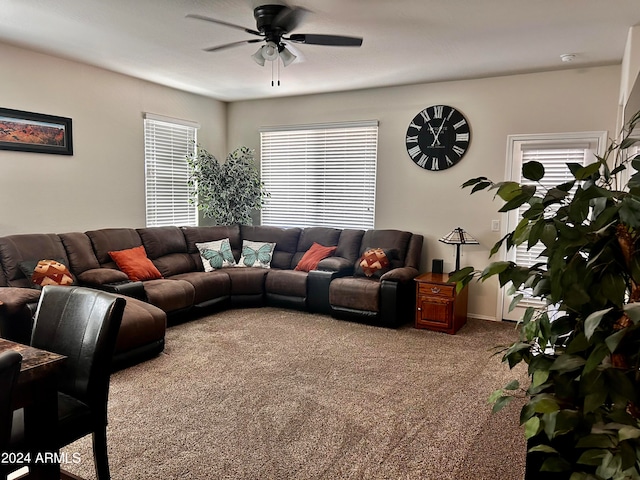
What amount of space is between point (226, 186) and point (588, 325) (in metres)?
5.72

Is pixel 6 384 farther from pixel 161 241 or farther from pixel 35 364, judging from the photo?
pixel 161 241

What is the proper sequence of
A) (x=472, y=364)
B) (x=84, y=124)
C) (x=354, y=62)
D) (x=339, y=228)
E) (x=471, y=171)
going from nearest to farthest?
(x=472, y=364)
(x=354, y=62)
(x=84, y=124)
(x=471, y=171)
(x=339, y=228)

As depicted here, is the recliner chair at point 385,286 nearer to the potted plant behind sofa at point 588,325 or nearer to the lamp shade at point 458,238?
the lamp shade at point 458,238

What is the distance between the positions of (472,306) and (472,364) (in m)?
1.64

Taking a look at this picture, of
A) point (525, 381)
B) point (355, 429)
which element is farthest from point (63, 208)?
point (525, 381)

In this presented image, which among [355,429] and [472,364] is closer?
[355,429]

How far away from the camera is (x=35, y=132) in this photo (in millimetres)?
4551

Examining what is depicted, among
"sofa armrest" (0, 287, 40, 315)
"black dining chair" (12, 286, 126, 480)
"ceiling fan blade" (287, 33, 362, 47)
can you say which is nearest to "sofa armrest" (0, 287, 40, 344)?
"sofa armrest" (0, 287, 40, 315)

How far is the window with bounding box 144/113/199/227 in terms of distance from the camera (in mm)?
5887

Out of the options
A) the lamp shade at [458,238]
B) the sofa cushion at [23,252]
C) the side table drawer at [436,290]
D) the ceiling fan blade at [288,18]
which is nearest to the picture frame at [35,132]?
the sofa cushion at [23,252]

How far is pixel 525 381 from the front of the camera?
3.62 meters

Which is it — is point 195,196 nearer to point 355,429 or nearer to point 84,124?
point 84,124

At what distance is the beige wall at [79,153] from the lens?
440 centimetres

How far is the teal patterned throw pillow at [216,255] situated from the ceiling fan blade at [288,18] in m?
3.12
